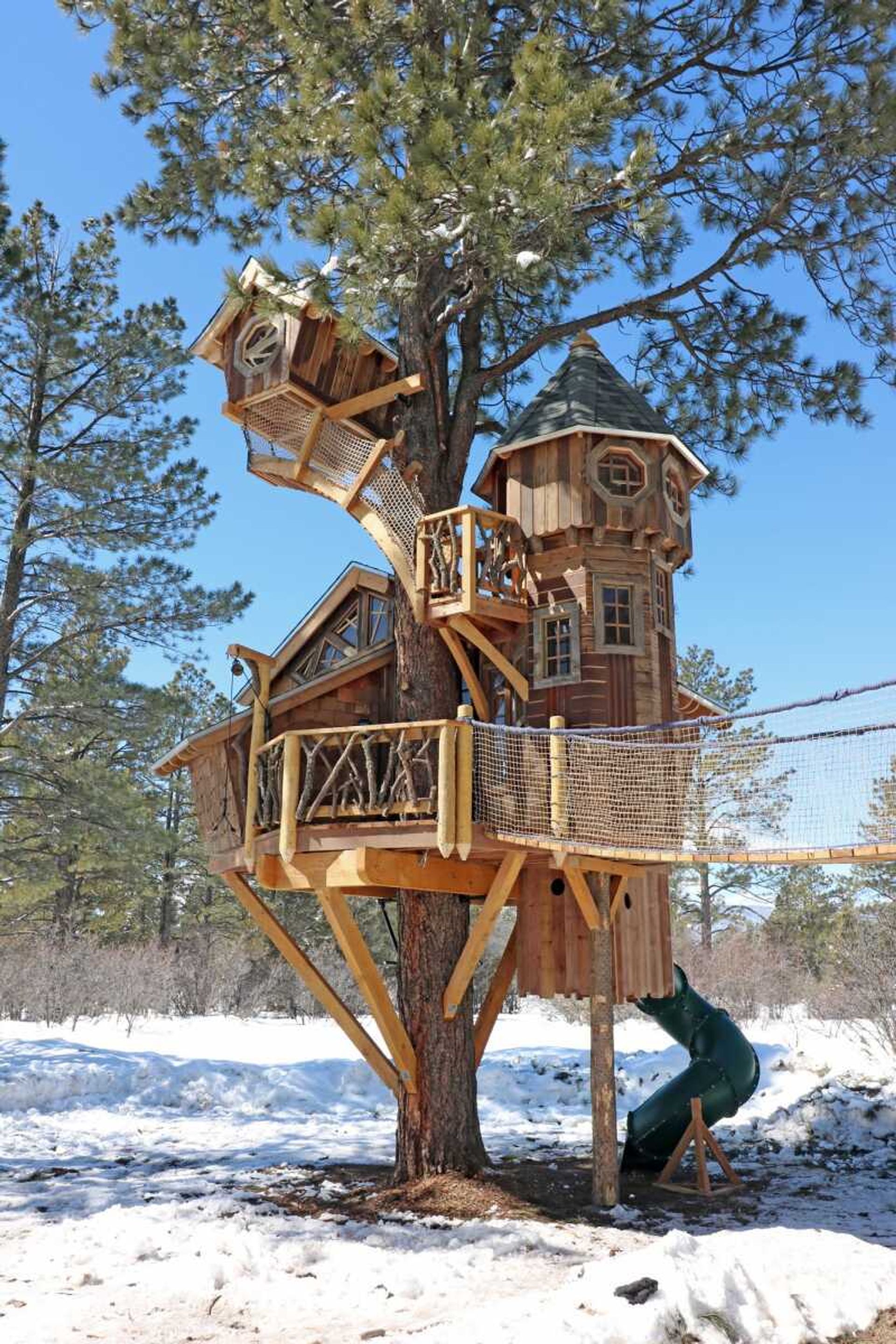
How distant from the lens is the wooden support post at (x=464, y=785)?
9414 mm

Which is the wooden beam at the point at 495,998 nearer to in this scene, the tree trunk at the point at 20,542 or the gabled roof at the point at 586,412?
the gabled roof at the point at 586,412

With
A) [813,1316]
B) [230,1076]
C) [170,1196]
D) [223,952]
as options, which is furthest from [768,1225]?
[223,952]

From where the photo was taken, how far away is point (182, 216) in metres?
13.0

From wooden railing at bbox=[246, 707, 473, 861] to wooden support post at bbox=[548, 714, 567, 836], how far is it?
71 cm

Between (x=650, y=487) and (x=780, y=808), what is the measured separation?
3840mm

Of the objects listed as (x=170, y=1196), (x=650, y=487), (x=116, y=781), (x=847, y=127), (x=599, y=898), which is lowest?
(x=170, y=1196)

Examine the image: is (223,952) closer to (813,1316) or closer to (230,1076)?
(230,1076)

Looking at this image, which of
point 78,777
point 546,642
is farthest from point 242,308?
point 78,777

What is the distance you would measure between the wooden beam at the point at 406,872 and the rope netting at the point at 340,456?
9.46 feet

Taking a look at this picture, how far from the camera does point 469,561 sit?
1037cm

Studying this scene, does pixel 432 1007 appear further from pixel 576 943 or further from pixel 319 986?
pixel 576 943

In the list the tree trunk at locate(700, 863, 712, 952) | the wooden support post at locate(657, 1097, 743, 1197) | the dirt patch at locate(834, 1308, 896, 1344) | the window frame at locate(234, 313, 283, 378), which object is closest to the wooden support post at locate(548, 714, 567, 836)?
the wooden support post at locate(657, 1097, 743, 1197)

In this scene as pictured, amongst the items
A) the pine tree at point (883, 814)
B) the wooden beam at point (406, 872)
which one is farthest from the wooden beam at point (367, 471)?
the pine tree at point (883, 814)

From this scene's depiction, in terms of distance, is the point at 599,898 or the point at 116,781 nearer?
the point at 599,898
